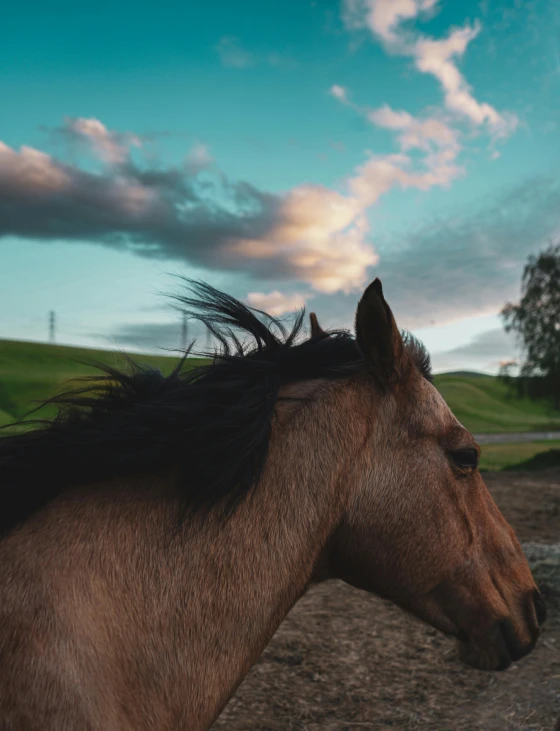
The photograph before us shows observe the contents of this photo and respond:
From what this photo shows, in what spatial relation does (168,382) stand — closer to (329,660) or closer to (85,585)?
(85,585)

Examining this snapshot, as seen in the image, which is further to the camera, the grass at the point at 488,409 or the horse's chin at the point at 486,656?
the grass at the point at 488,409

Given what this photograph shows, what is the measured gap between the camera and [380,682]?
453cm

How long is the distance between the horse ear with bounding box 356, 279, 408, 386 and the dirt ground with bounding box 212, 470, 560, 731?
299cm

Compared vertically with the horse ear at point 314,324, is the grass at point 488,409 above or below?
below

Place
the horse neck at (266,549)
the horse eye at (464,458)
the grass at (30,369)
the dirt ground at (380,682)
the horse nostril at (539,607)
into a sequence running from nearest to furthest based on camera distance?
the horse neck at (266,549) → the horse eye at (464,458) → the horse nostril at (539,607) → the dirt ground at (380,682) → the grass at (30,369)

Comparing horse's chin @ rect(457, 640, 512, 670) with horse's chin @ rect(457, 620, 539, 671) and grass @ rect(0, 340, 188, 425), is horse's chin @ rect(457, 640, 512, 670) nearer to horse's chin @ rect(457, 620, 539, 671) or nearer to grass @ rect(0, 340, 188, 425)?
horse's chin @ rect(457, 620, 539, 671)

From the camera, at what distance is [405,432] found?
2.25 m

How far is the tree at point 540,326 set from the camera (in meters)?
22.4

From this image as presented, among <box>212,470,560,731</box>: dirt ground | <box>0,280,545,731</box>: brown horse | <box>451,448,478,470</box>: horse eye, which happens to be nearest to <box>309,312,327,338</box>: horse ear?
<box>0,280,545,731</box>: brown horse

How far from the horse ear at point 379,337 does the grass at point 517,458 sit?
14366 mm

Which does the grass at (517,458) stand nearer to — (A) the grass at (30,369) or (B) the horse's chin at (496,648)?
(A) the grass at (30,369)

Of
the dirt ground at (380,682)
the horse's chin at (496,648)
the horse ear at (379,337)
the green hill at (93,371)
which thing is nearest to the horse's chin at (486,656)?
the horse's chin at (496,648)

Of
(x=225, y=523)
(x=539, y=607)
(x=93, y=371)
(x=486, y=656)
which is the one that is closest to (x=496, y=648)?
(x=486, y=656)

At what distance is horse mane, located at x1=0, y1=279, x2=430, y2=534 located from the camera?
1948mm
